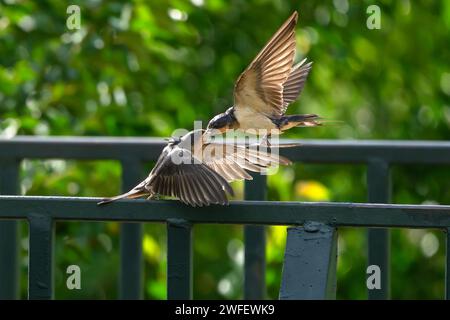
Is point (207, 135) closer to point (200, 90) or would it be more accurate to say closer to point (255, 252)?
point (255, 252)

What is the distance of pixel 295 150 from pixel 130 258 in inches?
27.9

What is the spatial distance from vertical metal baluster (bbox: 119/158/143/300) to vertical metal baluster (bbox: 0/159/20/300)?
38cm

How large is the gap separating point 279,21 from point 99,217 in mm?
3309

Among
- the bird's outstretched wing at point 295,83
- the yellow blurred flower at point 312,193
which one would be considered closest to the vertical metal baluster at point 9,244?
the bird's outstretched wing at point 295,83

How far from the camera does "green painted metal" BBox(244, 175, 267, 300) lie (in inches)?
143

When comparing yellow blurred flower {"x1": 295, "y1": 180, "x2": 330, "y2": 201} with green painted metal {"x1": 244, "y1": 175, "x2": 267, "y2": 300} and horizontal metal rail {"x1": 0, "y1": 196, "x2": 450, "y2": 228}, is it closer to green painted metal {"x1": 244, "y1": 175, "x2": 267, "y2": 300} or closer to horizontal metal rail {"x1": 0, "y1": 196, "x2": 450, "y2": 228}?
green painted metal {"x1": 244, "y1": 175, "x2": 267, "y2": 300}

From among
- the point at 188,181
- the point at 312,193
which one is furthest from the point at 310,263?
the point at 312,193

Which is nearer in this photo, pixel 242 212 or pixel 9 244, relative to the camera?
pixel 242 212

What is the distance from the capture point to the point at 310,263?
85.2 inches

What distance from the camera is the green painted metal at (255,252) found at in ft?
12.0

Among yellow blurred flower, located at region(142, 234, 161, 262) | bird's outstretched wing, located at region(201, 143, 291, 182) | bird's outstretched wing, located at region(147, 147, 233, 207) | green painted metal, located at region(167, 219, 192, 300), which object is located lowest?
yellow blurred flower, located at region(142, 234, 161, 262)

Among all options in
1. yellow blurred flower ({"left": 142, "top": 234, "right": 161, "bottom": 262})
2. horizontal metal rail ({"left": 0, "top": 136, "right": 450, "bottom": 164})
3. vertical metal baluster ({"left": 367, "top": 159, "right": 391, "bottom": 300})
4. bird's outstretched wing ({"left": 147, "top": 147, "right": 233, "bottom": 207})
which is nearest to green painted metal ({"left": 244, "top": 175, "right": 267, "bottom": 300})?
horizontal metal rail ({"left": 0, "top": 136, "right": 450, "bottom": 164})
